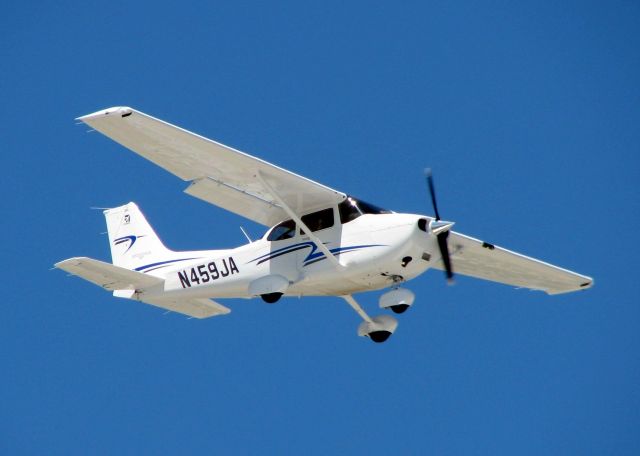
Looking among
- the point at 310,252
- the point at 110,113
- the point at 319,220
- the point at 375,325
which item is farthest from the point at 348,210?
the point at 110,113

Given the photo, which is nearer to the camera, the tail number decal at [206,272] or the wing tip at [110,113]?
the wing tip at [110,113]

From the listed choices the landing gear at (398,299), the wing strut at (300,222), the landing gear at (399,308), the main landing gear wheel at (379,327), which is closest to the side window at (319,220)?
the wing strut at (300,222)

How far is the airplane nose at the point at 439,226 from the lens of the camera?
18.9 meters

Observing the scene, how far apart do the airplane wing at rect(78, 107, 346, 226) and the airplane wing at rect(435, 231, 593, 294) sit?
3066 millimetres

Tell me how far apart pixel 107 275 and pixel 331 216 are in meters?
4.42

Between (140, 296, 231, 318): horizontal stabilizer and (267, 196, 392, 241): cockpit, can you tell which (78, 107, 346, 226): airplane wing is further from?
(140, 296, 231, 318): horizontal stabilizer

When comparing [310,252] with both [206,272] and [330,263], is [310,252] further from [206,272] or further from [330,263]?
[206,272]

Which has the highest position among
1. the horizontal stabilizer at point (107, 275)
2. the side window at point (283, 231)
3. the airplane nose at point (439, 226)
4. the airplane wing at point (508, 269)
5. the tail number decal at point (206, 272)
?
the airplane wing at point (508, 269)

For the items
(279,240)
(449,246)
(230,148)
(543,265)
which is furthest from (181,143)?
(543,265)

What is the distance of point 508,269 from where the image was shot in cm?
2248

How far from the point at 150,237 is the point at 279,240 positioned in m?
4.13

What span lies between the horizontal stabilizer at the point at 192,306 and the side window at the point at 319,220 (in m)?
3.09

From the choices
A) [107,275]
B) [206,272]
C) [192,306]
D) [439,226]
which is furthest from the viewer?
[192,306]

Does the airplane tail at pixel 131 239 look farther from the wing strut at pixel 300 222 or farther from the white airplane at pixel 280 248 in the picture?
the wing strut at pixel 300 222
